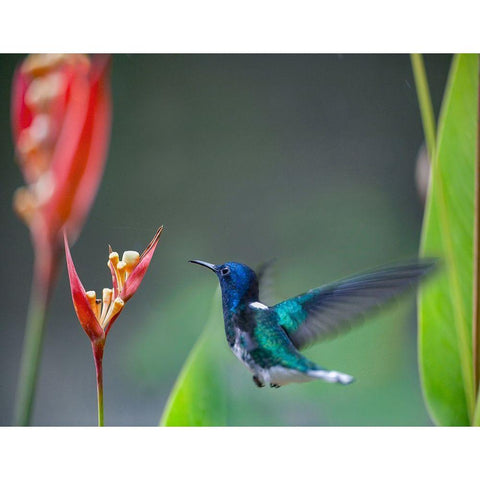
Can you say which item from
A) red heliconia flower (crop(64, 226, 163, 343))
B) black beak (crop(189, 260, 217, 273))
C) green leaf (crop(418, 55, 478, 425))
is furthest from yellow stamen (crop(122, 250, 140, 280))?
green leaf (crop(418, 55, 478, 425))

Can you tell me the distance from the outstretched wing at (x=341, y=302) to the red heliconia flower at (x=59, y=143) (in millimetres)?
340

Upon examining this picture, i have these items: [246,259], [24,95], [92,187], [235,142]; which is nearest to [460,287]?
[246,259]

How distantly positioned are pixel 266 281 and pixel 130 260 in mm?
229

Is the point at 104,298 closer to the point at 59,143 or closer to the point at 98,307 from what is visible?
the point at 98,307

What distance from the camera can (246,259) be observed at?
3.80 feet

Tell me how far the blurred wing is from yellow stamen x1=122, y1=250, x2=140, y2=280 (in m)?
0.20

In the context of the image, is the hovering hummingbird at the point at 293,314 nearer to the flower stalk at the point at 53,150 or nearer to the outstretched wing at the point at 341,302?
the outstretched wing at the point at 341,302

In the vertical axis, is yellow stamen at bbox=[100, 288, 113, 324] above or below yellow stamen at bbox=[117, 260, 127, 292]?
below

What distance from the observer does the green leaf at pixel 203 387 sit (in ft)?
3.32

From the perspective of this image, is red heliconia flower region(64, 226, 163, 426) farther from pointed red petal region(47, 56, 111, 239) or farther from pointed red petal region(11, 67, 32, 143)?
pointed red petal region(11, 67, 32, 143)

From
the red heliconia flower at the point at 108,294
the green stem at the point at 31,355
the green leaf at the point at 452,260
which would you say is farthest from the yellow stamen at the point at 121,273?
the green leaf at the point at 452,260

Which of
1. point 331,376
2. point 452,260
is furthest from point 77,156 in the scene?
point 452,260

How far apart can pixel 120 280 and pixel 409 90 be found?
1.97 feet

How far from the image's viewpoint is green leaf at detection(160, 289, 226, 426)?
1.01 metres
